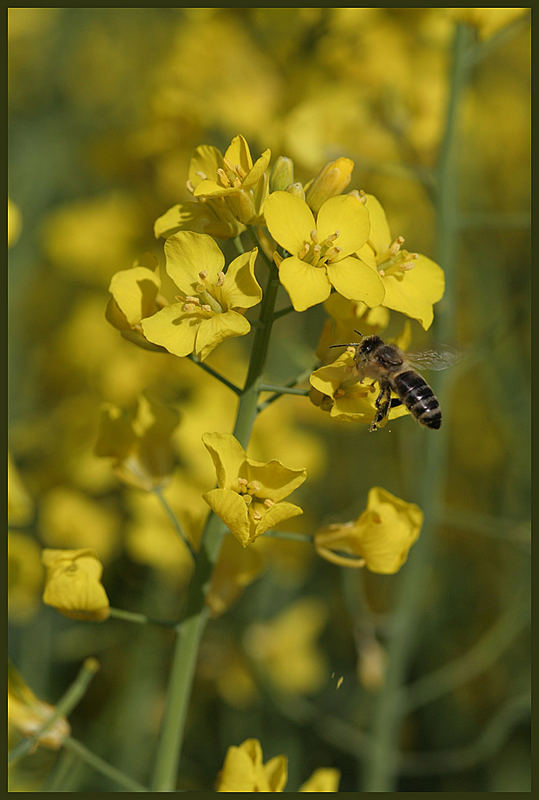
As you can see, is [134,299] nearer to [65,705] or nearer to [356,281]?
[356,281]

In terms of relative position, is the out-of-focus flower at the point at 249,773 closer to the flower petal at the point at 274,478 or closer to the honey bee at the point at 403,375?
the flower petal at the point at 274,478

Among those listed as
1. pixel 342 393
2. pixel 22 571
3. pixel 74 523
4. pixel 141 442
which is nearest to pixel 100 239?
pixel 74 523

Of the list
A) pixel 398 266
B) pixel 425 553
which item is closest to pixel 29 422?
pixel 425 553

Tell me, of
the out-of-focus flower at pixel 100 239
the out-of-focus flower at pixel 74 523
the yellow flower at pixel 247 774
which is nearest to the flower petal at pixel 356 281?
the yellow flower at pixel 247 774

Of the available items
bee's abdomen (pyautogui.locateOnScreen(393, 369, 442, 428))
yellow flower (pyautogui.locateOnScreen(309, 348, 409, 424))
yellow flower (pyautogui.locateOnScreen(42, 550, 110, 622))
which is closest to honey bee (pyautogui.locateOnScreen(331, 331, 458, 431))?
bee's abdomen (pyautogui.locateOnScreen(393, 369, 442, 428))

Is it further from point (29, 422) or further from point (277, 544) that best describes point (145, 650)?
point (29, 422)
